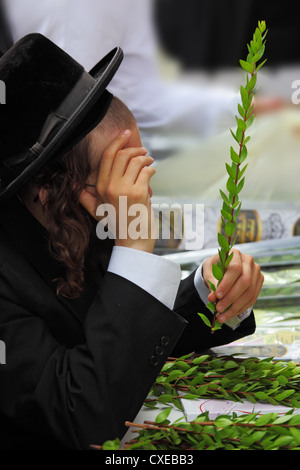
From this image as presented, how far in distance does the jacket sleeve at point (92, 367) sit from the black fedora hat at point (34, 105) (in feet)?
0.67

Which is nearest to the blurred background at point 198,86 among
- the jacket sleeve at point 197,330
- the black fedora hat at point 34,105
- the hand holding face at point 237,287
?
the jacket sleeve at point 197,330

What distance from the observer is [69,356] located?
880 millimetres

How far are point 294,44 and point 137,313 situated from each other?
1686mm

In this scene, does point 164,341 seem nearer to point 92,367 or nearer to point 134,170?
point 92,367

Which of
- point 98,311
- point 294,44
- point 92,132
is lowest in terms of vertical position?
point 98,311

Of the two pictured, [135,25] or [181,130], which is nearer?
[135,25]

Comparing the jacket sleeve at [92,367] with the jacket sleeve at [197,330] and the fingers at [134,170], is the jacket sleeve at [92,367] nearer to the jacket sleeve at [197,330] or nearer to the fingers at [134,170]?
the fingers at [134,170]

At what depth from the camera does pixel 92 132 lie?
0.98m

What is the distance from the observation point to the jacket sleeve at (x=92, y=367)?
839mm

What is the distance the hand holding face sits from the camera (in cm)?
99

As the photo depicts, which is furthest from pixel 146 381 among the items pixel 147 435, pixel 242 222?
pixel 242 222

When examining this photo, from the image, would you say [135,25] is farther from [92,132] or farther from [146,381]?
[146,381]

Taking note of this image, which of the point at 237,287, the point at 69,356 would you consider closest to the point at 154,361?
the point at 69,356

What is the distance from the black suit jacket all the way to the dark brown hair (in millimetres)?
38
